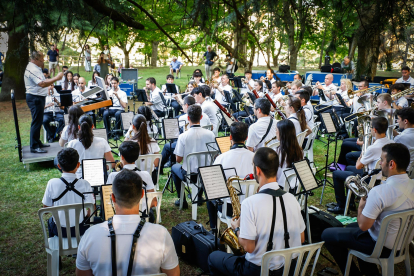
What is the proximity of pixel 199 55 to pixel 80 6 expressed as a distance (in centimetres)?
120

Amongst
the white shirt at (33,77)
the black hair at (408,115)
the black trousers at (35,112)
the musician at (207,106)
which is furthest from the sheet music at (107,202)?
the black trousers at (35,112)

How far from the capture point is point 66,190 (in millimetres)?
3471

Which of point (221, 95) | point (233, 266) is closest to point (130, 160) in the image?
point (233, 266)

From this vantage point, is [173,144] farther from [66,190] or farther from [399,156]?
[399,156]

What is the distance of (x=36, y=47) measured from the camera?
2758 mm

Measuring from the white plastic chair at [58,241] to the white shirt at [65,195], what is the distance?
0.14m

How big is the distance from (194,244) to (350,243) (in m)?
1.62

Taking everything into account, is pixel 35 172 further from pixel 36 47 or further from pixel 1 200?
pixel 36 47

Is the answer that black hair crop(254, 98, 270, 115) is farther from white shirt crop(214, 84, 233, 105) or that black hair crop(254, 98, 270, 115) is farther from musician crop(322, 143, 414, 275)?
white shirt crop(214, 84, 233, 105)

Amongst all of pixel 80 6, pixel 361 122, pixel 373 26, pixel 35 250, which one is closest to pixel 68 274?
pixel 35 250

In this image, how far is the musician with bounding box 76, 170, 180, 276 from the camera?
2188 millimetres

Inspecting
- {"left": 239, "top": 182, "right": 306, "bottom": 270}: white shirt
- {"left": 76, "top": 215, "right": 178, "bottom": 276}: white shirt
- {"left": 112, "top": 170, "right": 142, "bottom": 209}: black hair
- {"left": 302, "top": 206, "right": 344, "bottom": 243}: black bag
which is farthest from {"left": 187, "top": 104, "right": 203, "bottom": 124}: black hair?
{"left": 76, "top": 215, "right": 178, "bottom": 276}: white shirt

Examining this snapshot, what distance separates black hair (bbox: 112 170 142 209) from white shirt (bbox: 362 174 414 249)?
6.54 ft

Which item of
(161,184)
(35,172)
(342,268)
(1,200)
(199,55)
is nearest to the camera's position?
(199,55)
